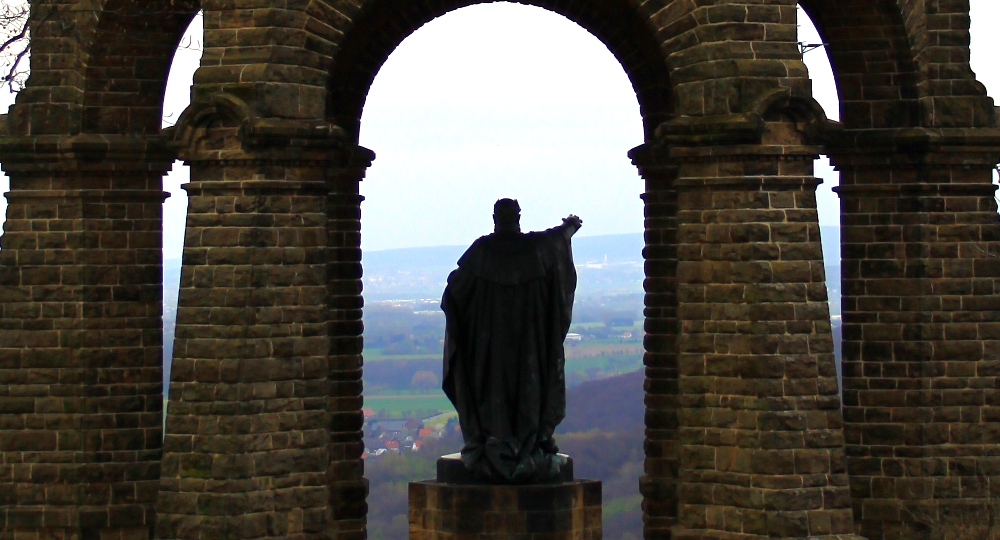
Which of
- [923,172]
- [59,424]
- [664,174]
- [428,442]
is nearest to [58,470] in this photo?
[59,424]

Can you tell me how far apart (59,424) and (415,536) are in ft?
13.7

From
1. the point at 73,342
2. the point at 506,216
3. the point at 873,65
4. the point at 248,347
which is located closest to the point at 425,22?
the point at 506,216

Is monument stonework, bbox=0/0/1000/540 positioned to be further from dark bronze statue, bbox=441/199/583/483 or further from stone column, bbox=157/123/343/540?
dark bronze statue, bbox=441/199/583/483

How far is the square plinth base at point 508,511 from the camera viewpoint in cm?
2111

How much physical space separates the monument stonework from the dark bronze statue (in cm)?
154

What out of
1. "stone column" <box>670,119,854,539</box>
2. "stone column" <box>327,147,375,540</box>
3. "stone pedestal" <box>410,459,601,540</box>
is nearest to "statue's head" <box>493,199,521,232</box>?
"stone column" <box>670,119,854,539</box>

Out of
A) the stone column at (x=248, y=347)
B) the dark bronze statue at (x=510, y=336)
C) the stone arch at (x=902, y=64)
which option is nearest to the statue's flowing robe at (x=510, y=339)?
the dark bronze statue at (x=510, y=336)

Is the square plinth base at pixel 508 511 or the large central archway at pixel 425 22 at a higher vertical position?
the large central archway at pixel 425 22

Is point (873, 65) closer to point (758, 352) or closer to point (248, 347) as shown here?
point (758, 352)

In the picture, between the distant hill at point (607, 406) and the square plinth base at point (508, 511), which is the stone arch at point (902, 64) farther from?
the distant hill at point (607, 406)

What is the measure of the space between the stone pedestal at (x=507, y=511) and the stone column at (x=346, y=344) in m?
2.92

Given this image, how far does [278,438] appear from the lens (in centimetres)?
2044

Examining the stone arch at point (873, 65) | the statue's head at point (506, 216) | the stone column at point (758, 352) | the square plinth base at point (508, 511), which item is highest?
the stone arch at point (873, 65)

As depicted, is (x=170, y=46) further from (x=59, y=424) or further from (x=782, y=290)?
(x=782, y=290)
